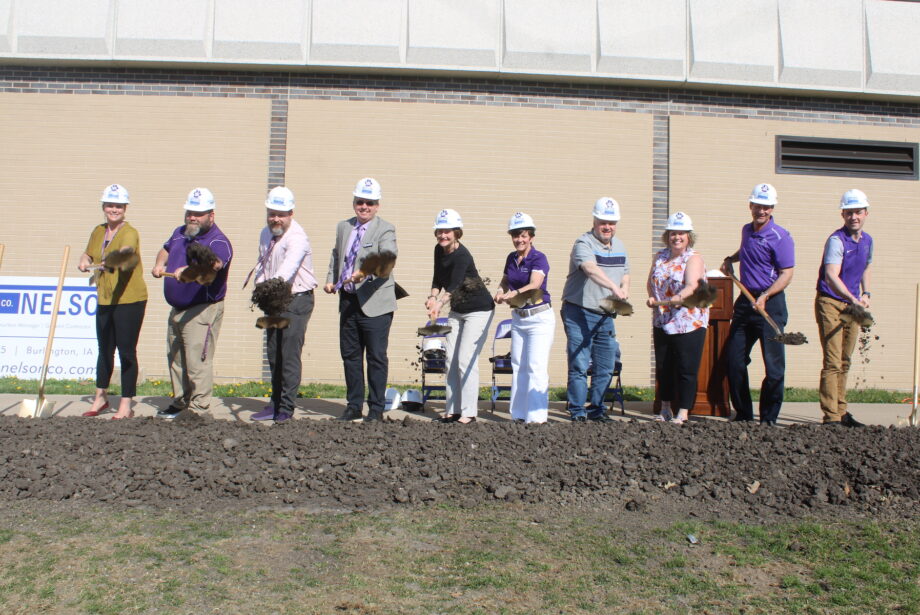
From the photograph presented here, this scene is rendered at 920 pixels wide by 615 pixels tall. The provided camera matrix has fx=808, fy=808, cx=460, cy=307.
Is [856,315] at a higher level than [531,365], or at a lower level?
higher

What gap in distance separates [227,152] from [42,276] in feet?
10.1

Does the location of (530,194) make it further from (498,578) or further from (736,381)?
(498,578)

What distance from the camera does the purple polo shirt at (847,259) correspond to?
7.00m

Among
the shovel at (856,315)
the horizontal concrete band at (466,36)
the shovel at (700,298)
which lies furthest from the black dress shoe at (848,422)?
the horizontal concrete band at (466,36)

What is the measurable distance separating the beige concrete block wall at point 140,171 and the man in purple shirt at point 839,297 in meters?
7.31

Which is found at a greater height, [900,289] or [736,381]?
[900,289]

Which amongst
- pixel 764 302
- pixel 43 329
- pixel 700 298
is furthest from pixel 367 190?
pixel 43 329

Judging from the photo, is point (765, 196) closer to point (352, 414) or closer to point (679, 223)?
point (679, 223)

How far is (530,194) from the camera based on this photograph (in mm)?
11383

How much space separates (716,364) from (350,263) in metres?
3.82

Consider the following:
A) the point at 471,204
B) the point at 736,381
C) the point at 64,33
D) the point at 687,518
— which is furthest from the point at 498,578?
the point at 64,33

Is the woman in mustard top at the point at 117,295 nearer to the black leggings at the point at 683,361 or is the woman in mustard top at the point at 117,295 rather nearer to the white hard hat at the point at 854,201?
the black leggings at the point at 683,361

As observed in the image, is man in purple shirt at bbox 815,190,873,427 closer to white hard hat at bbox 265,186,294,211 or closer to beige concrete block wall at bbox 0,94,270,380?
white hard hat at bbox 265,186,294,211

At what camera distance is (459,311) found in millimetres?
6969
